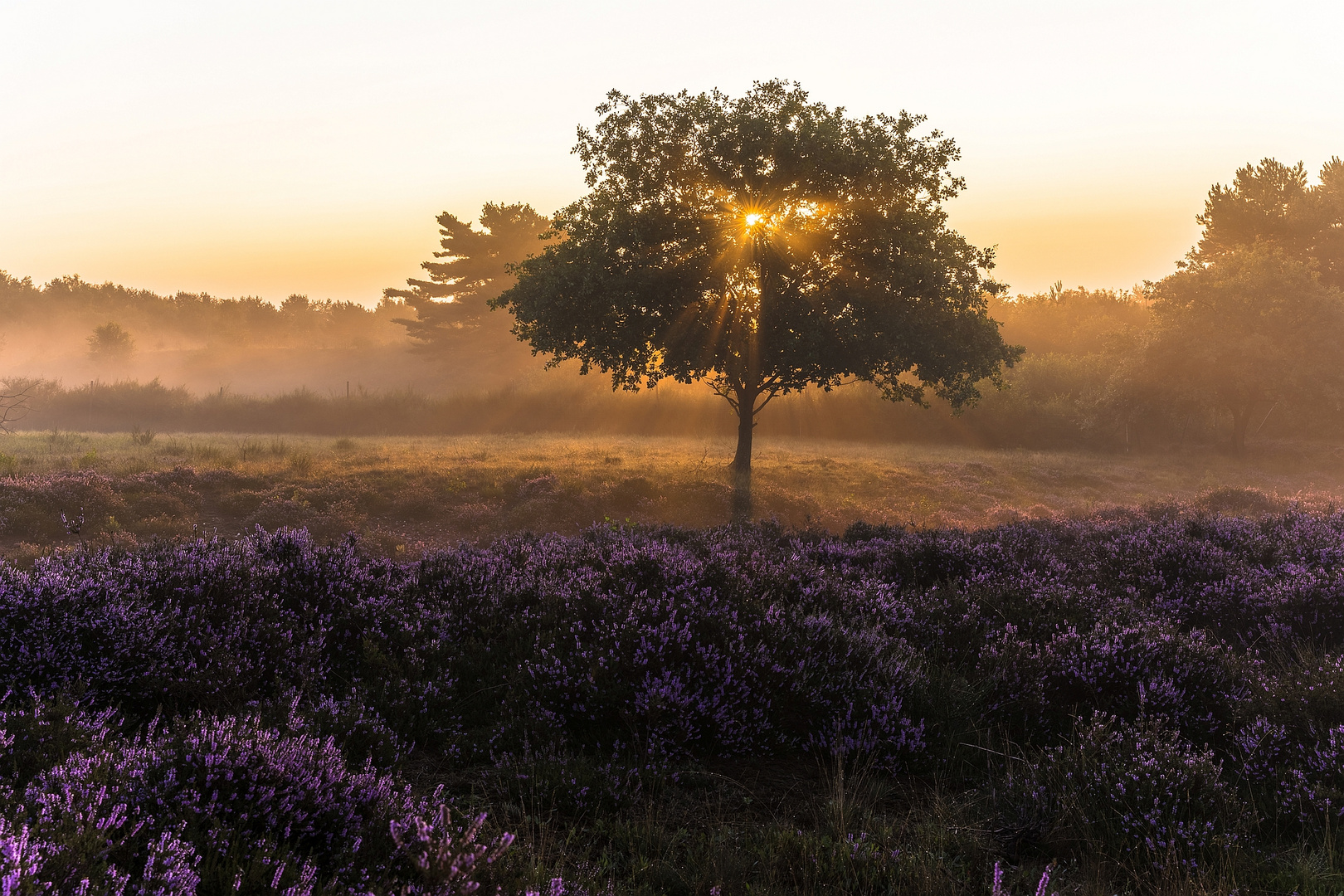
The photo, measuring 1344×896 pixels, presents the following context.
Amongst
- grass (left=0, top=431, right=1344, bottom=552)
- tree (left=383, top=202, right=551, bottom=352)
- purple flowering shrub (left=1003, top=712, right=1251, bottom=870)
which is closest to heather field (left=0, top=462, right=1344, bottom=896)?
purple flowering shrub (left=1003, top=712, right=1251, bottom=870)

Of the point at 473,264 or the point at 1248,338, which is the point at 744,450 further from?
the point at 473,264

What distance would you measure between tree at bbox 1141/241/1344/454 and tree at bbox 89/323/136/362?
4030 inches

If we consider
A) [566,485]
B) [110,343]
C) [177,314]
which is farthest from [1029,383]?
[177,314]

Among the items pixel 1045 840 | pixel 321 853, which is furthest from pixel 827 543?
pixel 321 853

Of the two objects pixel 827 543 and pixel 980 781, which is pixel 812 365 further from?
pixel 980 781

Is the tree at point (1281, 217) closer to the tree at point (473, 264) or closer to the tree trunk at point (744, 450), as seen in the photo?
the tree trunk at point (744, 450)

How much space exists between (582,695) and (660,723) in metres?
0.56

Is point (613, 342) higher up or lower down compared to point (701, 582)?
higher up

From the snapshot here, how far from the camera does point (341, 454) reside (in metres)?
26.0

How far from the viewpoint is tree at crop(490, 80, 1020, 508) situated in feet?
64.5

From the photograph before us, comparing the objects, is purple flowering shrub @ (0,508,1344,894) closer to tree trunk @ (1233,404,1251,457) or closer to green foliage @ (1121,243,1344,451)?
green foliage @ (1121,243,1344,451)

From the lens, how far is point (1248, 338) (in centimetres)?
3400

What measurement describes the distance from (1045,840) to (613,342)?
58.8ft

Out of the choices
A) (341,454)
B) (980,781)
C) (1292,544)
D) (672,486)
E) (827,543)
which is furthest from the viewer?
(341,454)
